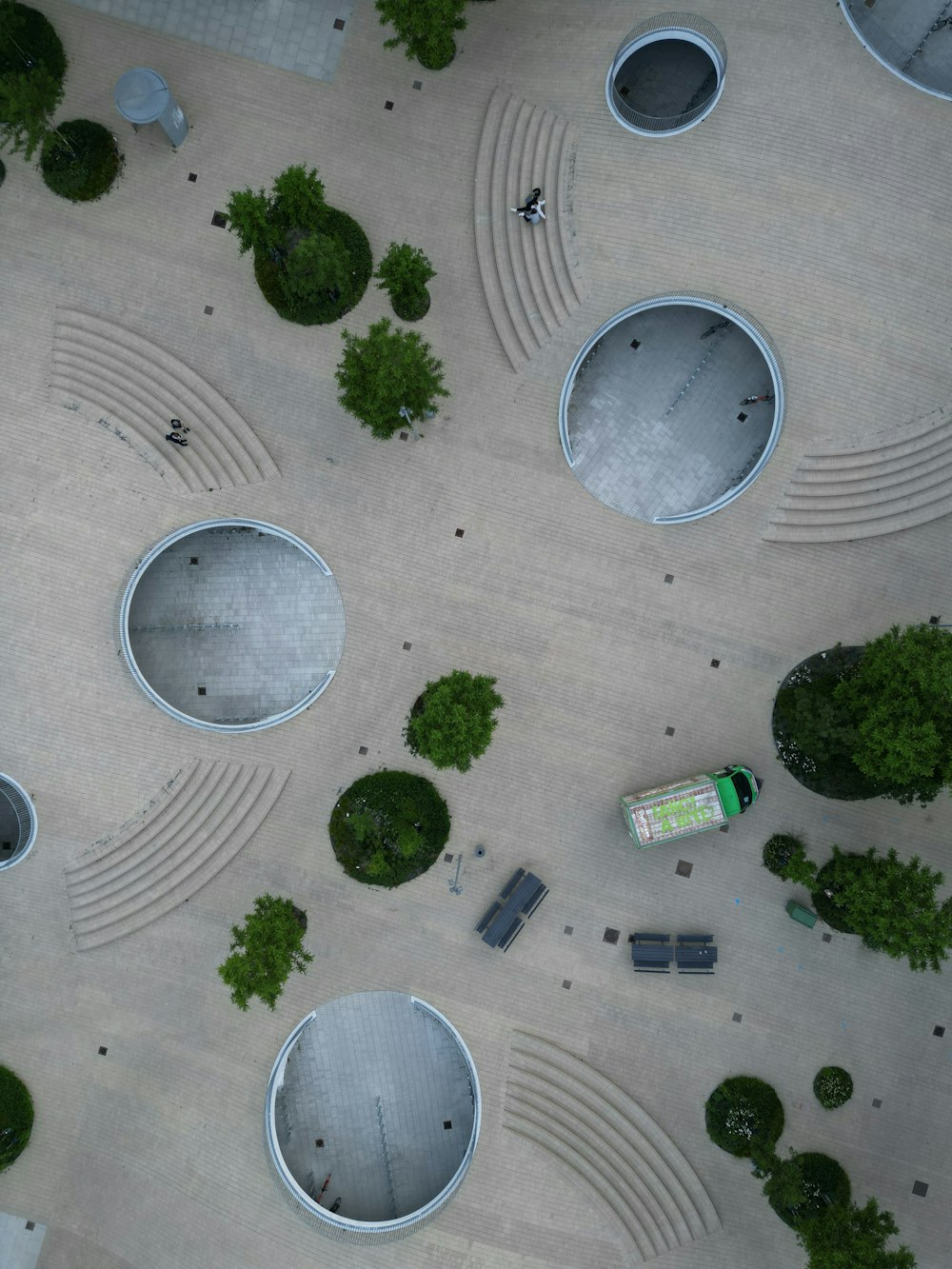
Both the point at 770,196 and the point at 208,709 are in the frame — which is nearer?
the point at 770,196

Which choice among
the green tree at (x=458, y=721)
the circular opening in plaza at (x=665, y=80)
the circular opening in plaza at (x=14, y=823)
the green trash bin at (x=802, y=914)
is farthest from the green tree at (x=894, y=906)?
the circular opening in plaza at (x=14, y=823)

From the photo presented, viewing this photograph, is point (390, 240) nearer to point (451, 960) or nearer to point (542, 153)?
point (542, 153)

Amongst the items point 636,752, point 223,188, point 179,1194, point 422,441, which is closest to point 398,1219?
point 179,1194

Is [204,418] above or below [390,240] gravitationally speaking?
below

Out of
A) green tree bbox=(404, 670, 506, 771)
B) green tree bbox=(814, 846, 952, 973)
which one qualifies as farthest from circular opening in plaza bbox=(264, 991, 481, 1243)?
green tree bbox=(814, 846, 952, 973)

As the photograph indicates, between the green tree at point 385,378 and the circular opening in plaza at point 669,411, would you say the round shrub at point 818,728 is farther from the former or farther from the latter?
the green tree at point 385,378

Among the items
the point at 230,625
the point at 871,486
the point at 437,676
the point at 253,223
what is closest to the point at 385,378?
the point at 253,223
